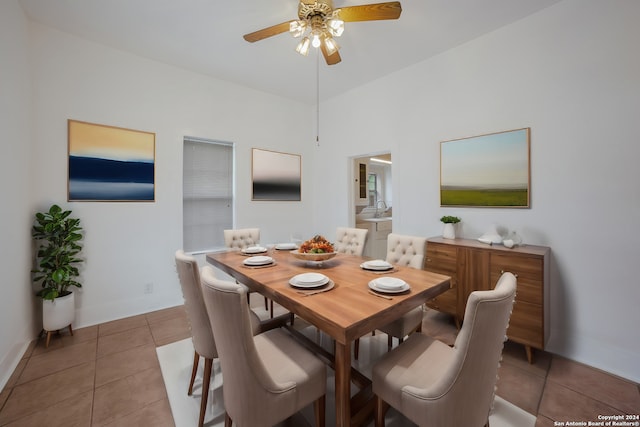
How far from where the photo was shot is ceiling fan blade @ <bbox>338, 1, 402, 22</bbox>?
1.77 meters

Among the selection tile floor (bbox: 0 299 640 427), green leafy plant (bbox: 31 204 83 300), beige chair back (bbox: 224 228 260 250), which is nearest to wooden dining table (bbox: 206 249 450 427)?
beige chair back (bbox: 224 228 260 250)

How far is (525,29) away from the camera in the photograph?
2.45 m

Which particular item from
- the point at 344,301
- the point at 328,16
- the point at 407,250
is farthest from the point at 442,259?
the point at 328,16

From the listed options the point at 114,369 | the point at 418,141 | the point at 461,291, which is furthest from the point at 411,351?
the point at 418,141

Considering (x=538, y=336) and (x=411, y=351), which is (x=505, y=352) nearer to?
(x=538, y=336)

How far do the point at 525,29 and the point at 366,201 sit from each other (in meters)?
3.01

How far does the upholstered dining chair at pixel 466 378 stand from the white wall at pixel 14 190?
2852 millimetres

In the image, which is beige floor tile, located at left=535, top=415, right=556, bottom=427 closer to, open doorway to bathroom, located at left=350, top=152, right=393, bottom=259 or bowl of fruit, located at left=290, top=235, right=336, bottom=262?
bowl of fruit, located at left=290, top=235, right=336, bottom=262

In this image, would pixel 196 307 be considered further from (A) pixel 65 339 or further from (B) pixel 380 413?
(A) pixel 65 339

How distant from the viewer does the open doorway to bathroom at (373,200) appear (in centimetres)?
445

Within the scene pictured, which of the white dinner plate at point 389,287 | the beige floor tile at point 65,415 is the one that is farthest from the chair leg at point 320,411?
the beige floor tile at point 65,415

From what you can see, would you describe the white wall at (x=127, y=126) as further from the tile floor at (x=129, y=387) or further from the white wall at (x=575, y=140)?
the white wall at (x=575, y=140)

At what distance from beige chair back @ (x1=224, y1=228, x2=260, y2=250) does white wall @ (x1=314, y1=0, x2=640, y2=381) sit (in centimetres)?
247

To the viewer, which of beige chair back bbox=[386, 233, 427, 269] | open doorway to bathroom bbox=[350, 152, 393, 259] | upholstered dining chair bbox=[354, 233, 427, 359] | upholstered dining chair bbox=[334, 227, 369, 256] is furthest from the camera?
open doorway to bathroom bbox=[350, 152, 393, 259]
